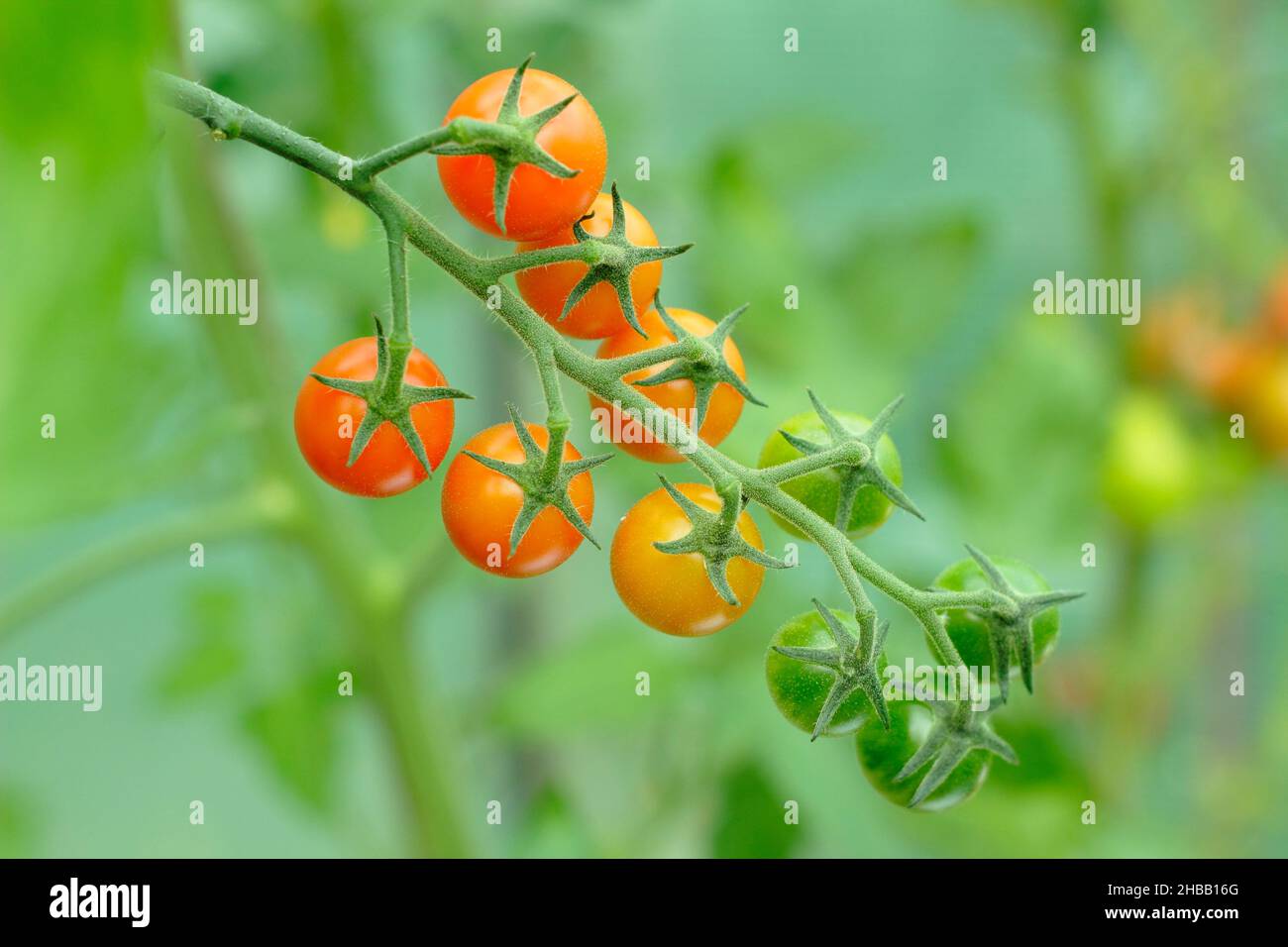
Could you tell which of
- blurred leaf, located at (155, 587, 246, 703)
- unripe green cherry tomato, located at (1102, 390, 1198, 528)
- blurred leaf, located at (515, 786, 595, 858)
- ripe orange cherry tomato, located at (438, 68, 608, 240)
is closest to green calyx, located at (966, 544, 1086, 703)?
ripe orange cherry tomato, located at (438, 68, 608, 240)

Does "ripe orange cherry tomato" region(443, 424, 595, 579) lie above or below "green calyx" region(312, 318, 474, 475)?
below

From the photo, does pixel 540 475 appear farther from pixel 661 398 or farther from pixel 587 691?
pixel 587 691

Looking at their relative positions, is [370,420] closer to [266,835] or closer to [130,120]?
[130,120]

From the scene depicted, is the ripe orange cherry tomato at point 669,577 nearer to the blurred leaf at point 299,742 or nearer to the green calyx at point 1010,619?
the green calyx at point 1010,619

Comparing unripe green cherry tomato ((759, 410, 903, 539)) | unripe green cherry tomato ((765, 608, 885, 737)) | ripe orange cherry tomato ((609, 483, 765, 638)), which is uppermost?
unripe green cherry tomato ((759, 410, 903, 539))

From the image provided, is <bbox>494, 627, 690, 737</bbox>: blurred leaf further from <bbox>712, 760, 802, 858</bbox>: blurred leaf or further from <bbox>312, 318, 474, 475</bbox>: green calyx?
<bbox>312, 318, 474, 475</bbox>: green calyx

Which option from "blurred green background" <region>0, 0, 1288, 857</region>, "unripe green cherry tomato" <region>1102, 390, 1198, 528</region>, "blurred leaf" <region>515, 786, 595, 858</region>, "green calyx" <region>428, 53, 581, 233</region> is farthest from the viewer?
"unripe green cherry tomato" <region>1102, 390, 1198, 528</region>

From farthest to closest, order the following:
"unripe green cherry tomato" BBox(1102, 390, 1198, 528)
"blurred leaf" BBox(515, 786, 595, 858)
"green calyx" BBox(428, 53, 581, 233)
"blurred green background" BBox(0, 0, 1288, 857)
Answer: "unripe green cherry tomato" BBox(1102, 390, 1198, 528)
"blurred leaf" BBox(515, 786, 595, 858)
"blurred green background" BBox(0, 0, 1288, 857)
"green calyx" BBox(428, 53, 581, 233)
